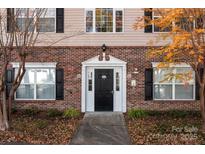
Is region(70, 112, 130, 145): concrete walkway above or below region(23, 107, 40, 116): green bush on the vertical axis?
below

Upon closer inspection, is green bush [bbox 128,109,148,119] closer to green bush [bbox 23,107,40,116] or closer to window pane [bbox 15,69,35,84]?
green bush [bbox 23,107,40,116]

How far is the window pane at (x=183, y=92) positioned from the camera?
16.4 metres

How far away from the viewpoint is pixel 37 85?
16562 mm

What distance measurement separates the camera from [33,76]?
54.2ft

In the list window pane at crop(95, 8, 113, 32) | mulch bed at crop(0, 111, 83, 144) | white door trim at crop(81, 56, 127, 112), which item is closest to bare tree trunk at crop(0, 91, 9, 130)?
mulch bed at crop(0, 111, 83, 144)

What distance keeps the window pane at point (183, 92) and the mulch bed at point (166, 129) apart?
40.8 inches

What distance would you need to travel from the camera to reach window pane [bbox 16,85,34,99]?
16578mm

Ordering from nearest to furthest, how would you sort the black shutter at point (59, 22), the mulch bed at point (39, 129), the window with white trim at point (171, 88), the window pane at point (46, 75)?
the mulch bed at point (39, 129)
the black shutter at point (59, 22)
the window with white trim at point (171, 88)
the window pane at point (46, 75)

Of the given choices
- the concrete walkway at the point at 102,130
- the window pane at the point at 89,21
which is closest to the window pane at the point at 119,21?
the window pane at the point at 89,21

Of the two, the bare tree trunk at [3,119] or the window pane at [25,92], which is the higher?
the window pane at [25,92]

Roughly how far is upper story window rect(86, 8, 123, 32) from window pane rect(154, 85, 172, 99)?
3271 millimetres

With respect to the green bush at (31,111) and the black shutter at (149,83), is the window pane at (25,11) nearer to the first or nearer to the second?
the green bush at (31,111)

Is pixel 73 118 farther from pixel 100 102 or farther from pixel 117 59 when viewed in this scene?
pixel 117 59

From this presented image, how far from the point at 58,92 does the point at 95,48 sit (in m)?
2.68
